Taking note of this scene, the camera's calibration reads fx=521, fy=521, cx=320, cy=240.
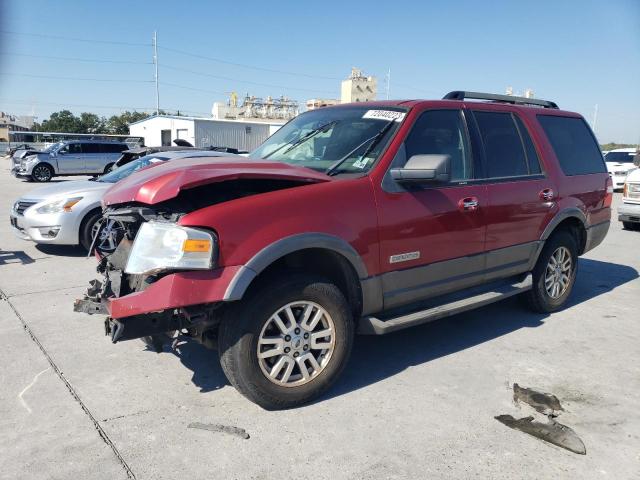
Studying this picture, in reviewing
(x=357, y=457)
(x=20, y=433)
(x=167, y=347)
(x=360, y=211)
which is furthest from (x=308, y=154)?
(x=20, y=433)

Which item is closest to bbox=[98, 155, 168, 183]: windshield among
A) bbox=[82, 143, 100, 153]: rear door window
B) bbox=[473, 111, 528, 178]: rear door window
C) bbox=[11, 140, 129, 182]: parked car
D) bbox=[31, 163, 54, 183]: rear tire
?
bbox=[473, 111, 528, 178]: rear door window

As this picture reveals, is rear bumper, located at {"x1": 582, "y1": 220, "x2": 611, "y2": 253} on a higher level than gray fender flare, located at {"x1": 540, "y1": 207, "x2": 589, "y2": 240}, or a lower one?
lower

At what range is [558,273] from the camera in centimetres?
551

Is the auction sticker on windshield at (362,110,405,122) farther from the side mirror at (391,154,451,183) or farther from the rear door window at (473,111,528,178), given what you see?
the rear door window at (473,111,528,178)

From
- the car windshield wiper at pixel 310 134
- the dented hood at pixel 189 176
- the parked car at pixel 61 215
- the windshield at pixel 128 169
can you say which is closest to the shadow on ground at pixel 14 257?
the parked car at pixel 61 215

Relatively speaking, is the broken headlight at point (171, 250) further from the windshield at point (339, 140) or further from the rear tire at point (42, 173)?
the rear tire at point (42, 173)

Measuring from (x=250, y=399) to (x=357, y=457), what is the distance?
30.7 inches

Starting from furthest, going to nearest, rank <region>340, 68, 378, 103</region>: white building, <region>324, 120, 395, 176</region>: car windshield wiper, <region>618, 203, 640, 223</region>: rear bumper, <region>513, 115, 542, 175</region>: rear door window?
<region>340, 68, 378, 103</region>: white building, <region>618, 203, 640, 223</region>: rear bumper, <region>513, 115, 542, 175</region>: rear door window, <region>324, 120, 395, 176</region>: car windshield wiper

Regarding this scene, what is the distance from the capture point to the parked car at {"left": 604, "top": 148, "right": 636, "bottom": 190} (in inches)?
787

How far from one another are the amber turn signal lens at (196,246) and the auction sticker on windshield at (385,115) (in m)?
1.85

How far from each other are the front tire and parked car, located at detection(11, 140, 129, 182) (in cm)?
2240

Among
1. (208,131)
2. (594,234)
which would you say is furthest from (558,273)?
(208,131)

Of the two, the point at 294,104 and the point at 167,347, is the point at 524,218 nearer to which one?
the point at 167,347

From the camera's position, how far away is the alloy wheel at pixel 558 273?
5.39 metres
